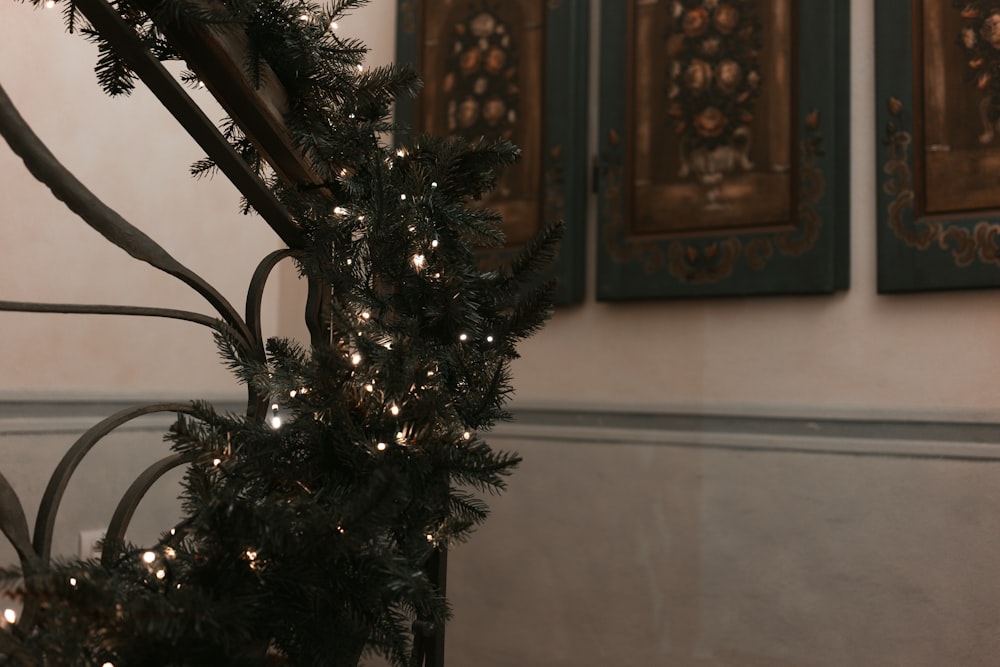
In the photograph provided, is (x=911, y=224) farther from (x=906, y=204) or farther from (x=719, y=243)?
(x=719, y=243)

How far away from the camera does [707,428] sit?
2197 millimetres

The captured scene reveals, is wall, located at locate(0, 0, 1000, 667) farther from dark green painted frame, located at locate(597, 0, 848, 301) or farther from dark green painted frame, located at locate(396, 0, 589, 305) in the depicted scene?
dark green painted frame, located at locate(396, 0, 589, 305)

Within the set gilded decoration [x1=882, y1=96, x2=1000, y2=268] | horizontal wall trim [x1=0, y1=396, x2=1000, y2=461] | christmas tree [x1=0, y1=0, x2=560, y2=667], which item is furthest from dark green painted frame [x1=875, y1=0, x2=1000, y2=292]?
christmas tree [x1=0, y1=0, x2=560, y2=667]

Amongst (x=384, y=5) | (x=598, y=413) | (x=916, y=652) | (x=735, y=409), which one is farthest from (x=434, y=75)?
(x=916, y=652)

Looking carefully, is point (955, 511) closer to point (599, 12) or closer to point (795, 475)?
point (795, 475)

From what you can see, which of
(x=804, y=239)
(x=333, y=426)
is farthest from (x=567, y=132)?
(x=333, y=426)

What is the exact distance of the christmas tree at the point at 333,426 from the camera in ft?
1.98

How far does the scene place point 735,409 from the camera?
2.17 metres

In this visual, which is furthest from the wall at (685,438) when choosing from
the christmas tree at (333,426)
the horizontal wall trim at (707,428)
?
the christmas tree at (333,426)

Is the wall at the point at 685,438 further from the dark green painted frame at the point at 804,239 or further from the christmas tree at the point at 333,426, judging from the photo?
the christmas tree at the point at 333,426

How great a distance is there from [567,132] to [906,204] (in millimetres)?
880

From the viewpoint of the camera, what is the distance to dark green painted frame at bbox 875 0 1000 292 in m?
1.94

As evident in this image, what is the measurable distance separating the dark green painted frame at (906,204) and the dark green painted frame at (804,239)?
0.27ft

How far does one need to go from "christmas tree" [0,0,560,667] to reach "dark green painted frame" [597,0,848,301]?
1258 mm
